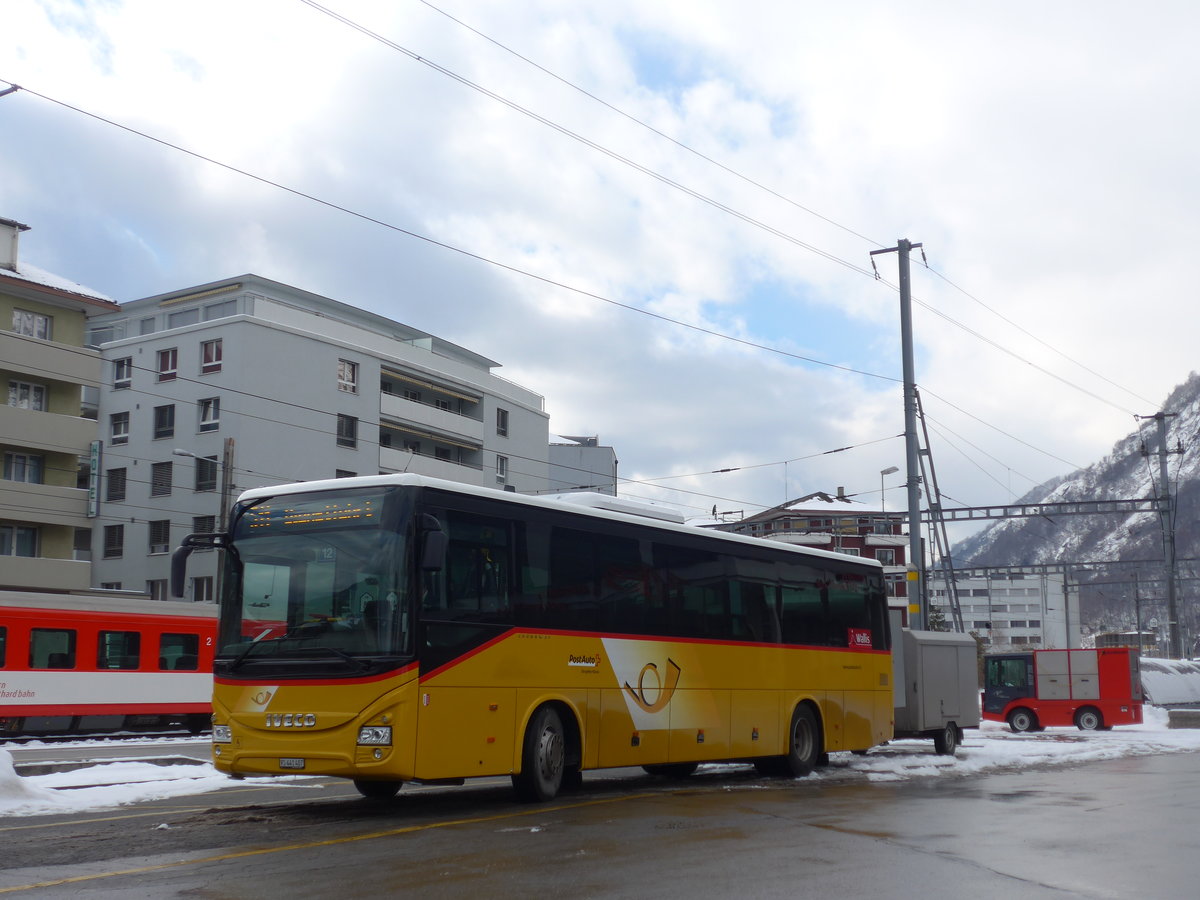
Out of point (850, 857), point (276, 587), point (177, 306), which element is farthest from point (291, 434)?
point (850, 857)

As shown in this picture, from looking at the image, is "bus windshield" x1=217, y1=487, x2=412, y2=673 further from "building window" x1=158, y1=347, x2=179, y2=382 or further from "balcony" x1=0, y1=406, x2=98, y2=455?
"building window" x1=158, y1=347, x2=179, y2=382

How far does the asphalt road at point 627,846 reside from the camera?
805 cm

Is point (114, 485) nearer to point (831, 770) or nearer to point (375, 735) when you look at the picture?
point (831, 770)

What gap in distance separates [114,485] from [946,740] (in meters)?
43.5

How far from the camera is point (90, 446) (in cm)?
5009

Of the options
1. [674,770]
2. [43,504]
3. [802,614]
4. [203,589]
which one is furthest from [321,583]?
[203,589]

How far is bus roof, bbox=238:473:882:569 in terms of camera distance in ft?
40.8

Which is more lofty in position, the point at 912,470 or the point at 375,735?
the point at 912,470

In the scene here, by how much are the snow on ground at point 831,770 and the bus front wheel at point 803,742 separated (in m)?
0.22

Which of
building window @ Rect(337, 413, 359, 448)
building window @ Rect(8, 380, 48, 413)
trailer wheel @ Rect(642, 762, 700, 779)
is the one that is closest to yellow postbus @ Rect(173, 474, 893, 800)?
trailer wheel @ Rect(642, 762, 700, 779)

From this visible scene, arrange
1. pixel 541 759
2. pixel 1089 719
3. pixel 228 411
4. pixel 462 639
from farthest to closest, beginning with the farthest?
pixel 228 411, pixel 1089 719, pixel 541 759, pixel 462 639

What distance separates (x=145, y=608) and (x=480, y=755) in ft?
71.9

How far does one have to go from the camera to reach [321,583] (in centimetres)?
1220

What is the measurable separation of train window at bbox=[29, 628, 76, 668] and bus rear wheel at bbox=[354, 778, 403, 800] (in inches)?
687
